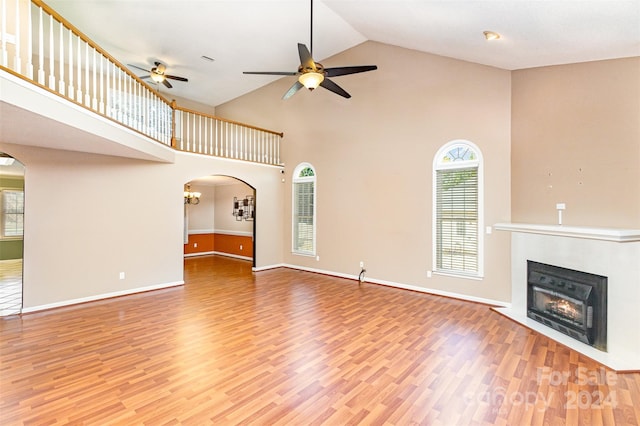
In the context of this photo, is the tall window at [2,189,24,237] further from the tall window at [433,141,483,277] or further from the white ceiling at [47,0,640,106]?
the tall window at [433,141,483,277]

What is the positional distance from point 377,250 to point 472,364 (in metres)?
3.40

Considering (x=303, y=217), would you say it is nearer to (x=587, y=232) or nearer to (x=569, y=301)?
(x=569, y=301)

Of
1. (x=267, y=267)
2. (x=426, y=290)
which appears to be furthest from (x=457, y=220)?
(x=267, y=267)

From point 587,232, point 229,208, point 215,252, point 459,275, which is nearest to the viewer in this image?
point 587,232

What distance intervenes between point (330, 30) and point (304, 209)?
13.2 feet

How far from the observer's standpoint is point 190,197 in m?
9.09

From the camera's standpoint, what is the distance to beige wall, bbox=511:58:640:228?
143 inches

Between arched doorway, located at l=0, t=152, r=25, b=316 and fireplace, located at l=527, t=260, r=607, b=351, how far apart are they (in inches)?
293

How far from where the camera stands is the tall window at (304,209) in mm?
7586

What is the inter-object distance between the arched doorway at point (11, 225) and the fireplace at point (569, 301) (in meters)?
7.43

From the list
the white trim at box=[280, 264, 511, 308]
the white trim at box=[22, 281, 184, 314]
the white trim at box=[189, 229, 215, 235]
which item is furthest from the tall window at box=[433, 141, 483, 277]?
the white trim at box=[189, 229, 215, 235]

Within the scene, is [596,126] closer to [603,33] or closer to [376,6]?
[603,33]

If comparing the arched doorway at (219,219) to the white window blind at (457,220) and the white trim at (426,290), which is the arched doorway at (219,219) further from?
the white window blind at (457,220)

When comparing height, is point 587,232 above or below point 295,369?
above
